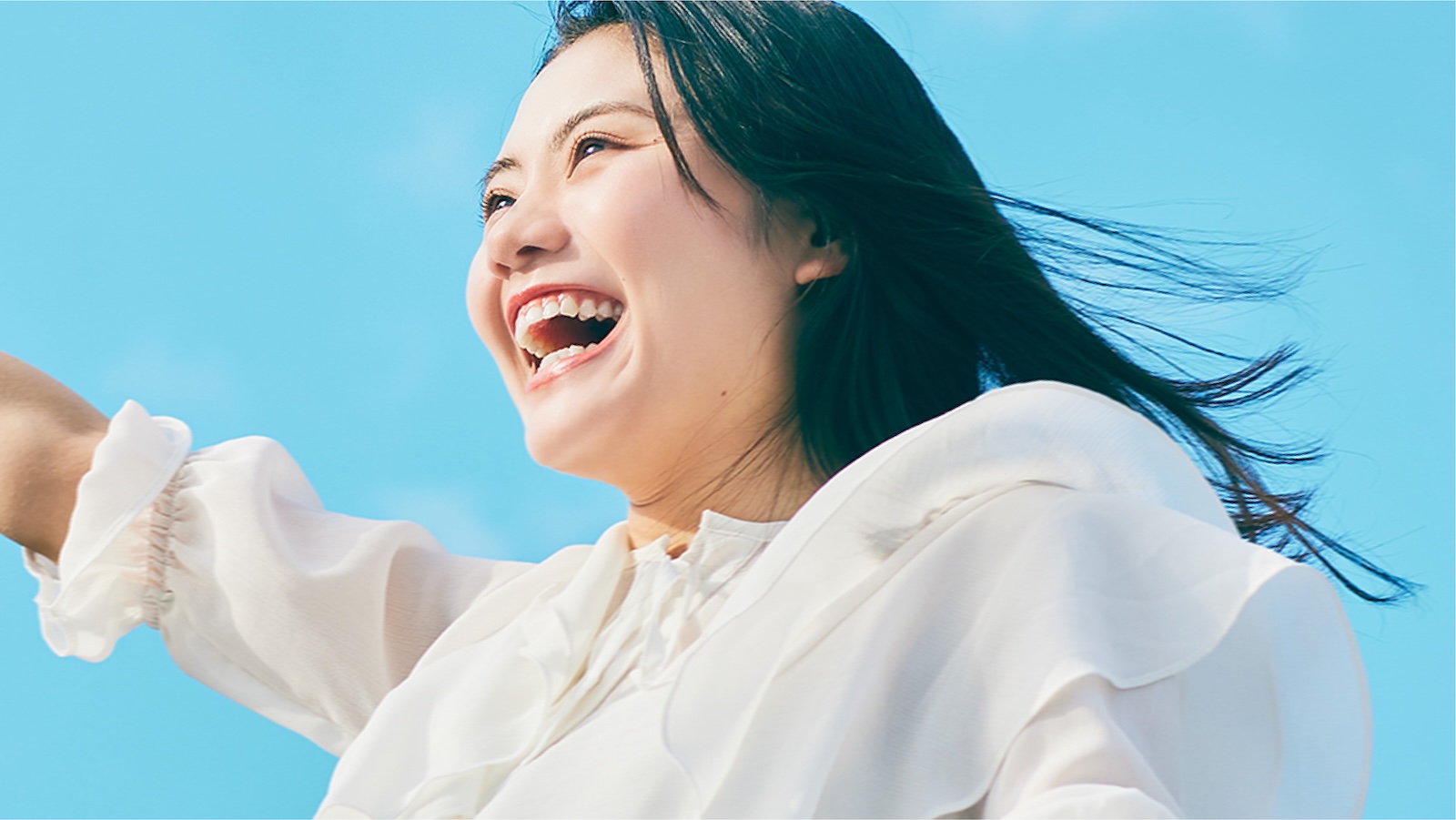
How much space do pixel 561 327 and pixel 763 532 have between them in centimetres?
31

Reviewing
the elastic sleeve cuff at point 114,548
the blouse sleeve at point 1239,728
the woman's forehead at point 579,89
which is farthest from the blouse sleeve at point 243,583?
the blouse sleeve at point 1239,728

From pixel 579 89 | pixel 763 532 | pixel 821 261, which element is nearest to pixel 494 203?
pixel 579 89

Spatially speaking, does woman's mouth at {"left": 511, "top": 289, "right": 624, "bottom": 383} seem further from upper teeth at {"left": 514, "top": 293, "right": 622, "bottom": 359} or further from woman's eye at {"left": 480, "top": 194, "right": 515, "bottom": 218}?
woman's eye at {"left": 480, "top": 194, "right": 515, "bottom": 218}

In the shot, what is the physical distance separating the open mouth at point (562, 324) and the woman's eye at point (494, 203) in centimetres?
18

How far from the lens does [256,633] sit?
Result: 172 centimetres

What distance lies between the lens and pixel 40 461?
1731 millimetres

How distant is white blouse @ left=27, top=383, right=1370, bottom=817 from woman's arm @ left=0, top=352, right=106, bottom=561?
1.55ft

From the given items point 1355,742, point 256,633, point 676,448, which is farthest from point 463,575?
point 1355,742

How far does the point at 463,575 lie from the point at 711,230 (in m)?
0.52

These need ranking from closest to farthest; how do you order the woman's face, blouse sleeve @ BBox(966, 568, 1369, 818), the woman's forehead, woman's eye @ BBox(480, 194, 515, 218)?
blouse sleeve @ BBox(966, 568, 1369, 818)
the woman's face
the woman's forehead
woman's eye @ BBox(480, 194, 515, 218)

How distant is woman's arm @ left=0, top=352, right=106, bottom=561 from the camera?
173 centimetres

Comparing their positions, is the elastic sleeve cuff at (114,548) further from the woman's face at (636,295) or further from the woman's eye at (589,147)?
the woman's eye at (589,147)

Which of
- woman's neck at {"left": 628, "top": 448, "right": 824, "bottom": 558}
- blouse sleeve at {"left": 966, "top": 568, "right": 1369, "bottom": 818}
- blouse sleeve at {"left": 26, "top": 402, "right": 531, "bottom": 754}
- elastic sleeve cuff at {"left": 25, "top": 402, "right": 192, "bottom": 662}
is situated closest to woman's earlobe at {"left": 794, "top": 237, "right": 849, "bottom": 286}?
woman's neck at {"left": 628, "top": 448, "right": 824, "bottom": 558}

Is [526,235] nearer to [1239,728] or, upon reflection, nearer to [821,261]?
[821,261]
